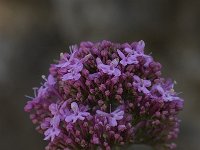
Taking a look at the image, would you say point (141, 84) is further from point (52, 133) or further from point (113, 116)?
point (52, 133)

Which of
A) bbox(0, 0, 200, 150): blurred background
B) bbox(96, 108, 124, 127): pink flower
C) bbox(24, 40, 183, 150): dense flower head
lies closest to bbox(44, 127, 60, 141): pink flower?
bbox(24, 40, 183, 150): dense flower head

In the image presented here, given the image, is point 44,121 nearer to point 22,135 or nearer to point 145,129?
point 145,129

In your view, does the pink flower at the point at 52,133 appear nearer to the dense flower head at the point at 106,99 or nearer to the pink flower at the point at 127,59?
the dense flower head at the point at 106,99

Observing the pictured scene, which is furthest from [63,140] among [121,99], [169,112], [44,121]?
[169,112]

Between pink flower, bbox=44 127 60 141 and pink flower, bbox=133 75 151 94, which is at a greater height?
pink flower, bbox=133 75 151 94

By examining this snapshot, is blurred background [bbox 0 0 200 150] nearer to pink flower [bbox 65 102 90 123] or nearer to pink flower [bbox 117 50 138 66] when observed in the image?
pink flower [bbox 117 50 138 66]

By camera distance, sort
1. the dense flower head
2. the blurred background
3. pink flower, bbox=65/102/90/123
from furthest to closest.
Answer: the blurred background → the dense flower head → pink flower, bbox=65/102/90/123
